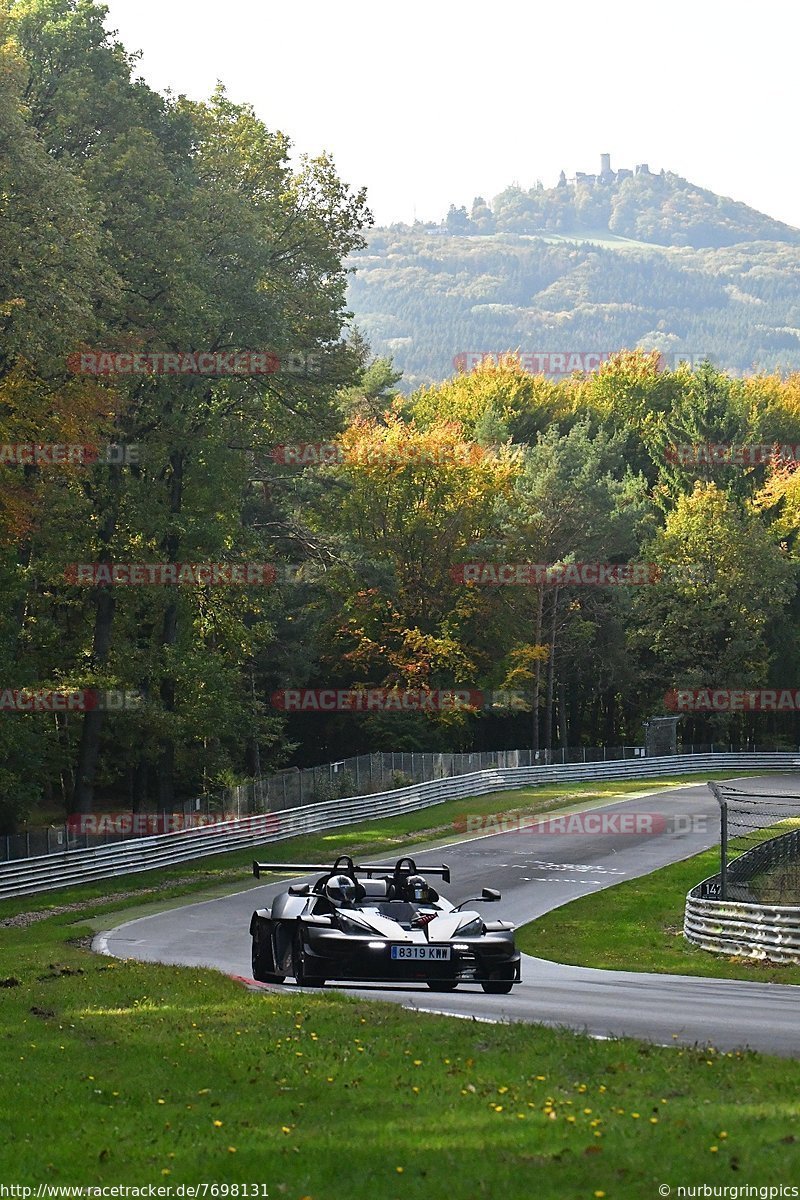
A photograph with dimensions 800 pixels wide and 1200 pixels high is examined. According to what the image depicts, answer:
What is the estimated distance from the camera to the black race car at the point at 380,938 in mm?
16734

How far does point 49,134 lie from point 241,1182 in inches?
1331

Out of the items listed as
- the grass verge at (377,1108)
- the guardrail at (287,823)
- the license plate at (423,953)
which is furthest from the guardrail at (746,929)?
the guardrail at (287,823)

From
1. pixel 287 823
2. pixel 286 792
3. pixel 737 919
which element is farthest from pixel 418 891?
pixel 286 792

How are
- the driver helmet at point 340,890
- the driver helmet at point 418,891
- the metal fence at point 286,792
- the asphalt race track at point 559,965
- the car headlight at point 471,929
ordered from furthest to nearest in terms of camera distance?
the metal fence at point 286,792, the driver helmet at point 418,891, the driver helmet at point 340,890, the car headlight at point 471,929, the asphalt race track at point 559,965

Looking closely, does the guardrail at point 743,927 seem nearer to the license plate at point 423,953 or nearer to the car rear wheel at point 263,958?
the license plate at point 423,953

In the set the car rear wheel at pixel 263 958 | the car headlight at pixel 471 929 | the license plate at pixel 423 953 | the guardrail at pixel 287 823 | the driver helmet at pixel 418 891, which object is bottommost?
the guardrail at pixel 287 823

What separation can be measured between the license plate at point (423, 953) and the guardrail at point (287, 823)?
1990 centimetres

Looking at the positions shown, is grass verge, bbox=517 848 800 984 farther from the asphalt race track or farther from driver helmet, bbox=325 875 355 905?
driver helmet, bbox=325 875 355 905

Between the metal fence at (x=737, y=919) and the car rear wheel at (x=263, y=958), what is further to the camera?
the metal fence at (x=737, y=919)

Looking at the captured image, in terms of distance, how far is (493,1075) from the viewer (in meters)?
11.0

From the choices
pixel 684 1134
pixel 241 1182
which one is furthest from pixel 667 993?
pixel 241 1182

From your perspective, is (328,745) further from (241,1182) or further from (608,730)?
(241,1182)

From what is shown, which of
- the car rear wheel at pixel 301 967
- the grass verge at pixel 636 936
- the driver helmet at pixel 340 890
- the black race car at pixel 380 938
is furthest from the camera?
the grass verge at pixel 636 936

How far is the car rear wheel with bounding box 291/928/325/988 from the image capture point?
1734cm
